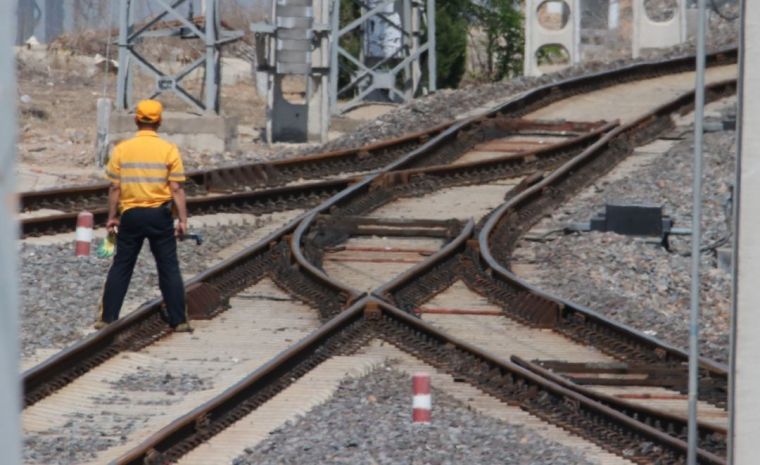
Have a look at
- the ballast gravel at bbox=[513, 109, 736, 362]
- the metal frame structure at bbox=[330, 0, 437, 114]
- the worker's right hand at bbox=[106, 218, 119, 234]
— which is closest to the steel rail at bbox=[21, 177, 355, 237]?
the ballast gravel at bbox=[513, 109, 736, 362]

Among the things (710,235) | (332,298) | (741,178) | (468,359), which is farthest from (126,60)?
(741,178)

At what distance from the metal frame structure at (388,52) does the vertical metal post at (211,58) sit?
3036 mm

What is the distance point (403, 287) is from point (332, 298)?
0.74 m

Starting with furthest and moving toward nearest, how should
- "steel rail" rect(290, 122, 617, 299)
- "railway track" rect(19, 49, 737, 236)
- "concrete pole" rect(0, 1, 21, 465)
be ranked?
A: 1. "steel rail" rect(290, 122, 617, 299)
2. "railway track" rect(19, 49, 737, 236)
3. "concrete pole" rect(0, 1, 21, 465)

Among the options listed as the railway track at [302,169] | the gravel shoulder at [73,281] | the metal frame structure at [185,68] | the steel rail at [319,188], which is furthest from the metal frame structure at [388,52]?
the gravel shoulder at [73,281]

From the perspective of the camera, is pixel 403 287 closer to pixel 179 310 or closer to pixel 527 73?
pixel 179 310

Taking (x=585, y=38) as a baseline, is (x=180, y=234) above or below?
below

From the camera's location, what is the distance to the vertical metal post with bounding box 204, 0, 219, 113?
23641mm

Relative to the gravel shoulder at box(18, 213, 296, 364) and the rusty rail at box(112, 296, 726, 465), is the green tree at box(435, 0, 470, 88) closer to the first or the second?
the gravel shoulder at box(18, 213, 296, 364)

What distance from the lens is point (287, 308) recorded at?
12.3m

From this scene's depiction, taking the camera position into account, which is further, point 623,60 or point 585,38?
point 585,38

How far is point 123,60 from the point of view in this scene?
24.2 m

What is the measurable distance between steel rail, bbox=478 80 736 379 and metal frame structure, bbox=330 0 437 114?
6.40m

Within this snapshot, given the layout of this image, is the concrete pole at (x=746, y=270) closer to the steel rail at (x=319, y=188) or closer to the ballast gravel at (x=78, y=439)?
the ballast gravel at (x=78, y=439)
